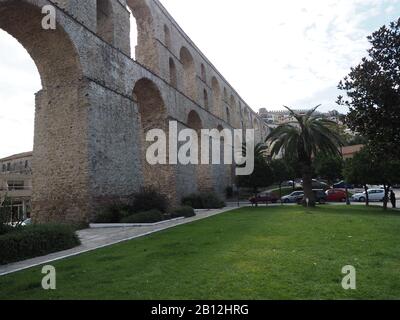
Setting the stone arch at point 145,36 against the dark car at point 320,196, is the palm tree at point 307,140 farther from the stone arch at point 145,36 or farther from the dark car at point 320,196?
the stone arch at point 145,36

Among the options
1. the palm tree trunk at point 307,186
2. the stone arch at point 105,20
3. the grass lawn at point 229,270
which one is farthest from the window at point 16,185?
the grass lawn at point 229,270

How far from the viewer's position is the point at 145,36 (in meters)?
25.1

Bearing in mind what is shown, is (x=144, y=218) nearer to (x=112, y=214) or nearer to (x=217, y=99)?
(x=112, y=214)

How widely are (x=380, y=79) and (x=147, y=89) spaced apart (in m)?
14.7

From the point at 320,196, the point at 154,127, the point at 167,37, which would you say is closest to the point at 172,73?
the point at 167,37

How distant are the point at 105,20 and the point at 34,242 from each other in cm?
1385

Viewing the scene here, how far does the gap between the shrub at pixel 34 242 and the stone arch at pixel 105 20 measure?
1215 centimetres

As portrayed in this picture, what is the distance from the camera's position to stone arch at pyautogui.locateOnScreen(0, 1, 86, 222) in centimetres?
1523

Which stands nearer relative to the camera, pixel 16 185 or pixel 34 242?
pixel 34 242

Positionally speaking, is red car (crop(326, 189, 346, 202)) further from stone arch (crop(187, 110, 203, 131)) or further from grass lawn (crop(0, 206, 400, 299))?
grass lawn (crop(0, 206, 400, 299))

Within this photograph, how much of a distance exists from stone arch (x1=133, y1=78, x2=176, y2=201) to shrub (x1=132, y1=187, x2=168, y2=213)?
5.17 m

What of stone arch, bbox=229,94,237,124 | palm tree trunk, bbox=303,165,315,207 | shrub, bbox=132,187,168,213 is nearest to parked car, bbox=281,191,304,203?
palm tree trunk, bbox=303,165,315,207

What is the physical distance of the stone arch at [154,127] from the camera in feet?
78.3
